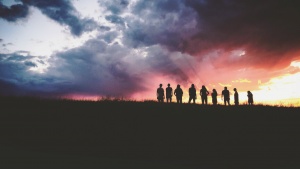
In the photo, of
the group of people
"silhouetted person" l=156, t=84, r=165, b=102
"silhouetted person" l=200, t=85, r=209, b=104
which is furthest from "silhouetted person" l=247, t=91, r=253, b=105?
"silhouetted person" l=156, t=84, r=165, b=102

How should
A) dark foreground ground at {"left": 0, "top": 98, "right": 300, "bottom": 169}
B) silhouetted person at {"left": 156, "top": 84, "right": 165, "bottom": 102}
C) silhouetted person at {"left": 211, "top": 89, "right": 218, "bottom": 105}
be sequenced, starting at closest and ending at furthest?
dark foreground ground at {"left": 0, "top": 98, "right": 300, "bottom": 169} → silhouetted person at {"left": 156, "top": 84, "right": 165, "bottom": 102} → silhouetted person at {"left": 211, "top": 89, "right": 218, "bottom": 105}

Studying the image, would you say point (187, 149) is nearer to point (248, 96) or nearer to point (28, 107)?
point (28, 107)

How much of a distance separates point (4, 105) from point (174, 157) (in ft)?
40.5

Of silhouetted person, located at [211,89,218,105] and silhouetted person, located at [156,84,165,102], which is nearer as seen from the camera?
silhouetted person, located at [156,84,165,102]

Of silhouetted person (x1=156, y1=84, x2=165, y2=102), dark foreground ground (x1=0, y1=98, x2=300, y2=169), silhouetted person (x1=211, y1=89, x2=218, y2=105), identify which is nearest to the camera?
dark foreground ground (x1=0, y1=98, x2=300, y2=169)

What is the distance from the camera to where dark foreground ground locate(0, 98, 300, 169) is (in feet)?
40.5

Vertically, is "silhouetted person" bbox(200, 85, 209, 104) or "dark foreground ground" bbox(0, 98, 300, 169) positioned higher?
"silhouetted person" bbox(200, 85, 209, 104)

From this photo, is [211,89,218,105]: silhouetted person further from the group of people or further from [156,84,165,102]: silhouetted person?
[156,84,165,102]: silhouetted person

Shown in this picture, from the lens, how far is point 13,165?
7.67m

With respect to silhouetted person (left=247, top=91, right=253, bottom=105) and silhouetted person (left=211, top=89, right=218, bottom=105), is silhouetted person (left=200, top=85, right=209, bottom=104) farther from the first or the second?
silhouetted person (left=247, top=91, right=253, bottom=105)

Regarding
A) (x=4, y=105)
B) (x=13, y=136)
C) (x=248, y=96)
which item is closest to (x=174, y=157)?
(x=13, y=136)

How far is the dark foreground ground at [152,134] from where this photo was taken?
12359mm

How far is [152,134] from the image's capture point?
14070 mm

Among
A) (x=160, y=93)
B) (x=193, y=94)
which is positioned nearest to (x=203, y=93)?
(x=193, y=94)
